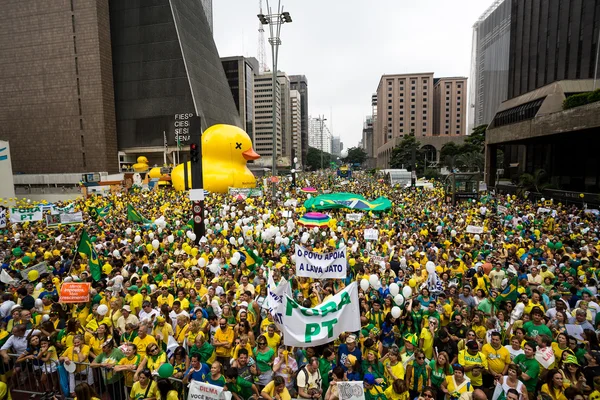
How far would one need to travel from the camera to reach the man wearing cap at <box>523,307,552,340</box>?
547 centimetres

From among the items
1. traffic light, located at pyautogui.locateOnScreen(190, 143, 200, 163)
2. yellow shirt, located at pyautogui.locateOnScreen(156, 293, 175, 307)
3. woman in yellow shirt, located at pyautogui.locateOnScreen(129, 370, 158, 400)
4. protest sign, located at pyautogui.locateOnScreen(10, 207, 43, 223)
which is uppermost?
traffic light, located at pyautogui.locateOnScreen(190, 143, 200, 163)

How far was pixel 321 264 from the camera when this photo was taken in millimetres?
8141

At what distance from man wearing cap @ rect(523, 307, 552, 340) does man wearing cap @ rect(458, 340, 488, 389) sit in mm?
1074

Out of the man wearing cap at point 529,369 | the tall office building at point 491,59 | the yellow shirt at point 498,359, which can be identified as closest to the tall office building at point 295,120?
the tall office building at point 491,59

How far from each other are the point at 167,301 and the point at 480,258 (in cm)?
795

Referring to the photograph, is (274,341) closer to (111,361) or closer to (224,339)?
(224,339)

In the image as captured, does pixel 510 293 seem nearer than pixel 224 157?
Yes

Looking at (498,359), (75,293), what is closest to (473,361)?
(498,359)

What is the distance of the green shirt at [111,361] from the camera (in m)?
5.11

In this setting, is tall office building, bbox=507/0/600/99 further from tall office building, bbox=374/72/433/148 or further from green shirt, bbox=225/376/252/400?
tall office building, bbox=374/72/433/148

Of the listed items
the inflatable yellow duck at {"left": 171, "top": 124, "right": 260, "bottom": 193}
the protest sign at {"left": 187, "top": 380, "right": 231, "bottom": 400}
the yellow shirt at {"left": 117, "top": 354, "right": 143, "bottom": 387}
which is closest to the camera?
the protest sign at {"left": 187, "top": 380, "right": 231, "bottom": 400}

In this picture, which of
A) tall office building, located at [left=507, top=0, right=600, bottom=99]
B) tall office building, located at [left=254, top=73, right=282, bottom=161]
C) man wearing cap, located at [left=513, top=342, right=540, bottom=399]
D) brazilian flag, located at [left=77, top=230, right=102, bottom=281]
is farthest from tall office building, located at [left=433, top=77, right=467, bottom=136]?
man wearing cap, located at [left=513, top=342, right=540, bottom=399]

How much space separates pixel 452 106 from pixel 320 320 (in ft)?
464

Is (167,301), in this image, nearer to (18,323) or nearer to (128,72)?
(18,323)
